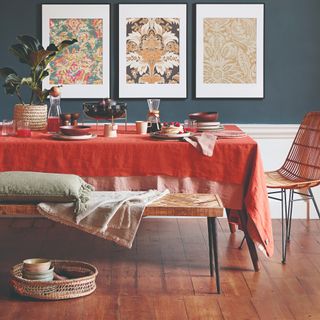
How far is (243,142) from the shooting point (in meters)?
4.59

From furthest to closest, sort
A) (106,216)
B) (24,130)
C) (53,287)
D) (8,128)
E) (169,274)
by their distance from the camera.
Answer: (8,128), (24,130), (169,274), (106,216), (53,287)

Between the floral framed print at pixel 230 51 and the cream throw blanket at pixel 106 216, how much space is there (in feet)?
6.93

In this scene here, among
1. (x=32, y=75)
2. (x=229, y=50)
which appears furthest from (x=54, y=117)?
(x=229, y=50)

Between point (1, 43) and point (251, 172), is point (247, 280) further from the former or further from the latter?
point (1, 43)

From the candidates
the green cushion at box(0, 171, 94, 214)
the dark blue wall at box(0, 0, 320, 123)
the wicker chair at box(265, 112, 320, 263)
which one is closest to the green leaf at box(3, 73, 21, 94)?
the green cushion at box(0, 171, 94, 214)

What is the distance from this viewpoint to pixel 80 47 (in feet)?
19.6

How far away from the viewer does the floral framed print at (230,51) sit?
5.98 m

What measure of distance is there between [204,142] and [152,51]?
1650 millimetres

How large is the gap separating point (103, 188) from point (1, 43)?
192 centimetres

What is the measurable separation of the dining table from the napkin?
0.03 meters

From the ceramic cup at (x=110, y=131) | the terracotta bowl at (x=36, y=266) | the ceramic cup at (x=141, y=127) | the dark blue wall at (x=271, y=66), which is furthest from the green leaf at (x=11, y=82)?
the terracotta bowl at (x=36, y=266)

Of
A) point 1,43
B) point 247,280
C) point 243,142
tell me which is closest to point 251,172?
point 243,142

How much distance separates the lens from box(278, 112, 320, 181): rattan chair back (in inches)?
203

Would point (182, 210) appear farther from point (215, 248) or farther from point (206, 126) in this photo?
point (206, 126)
